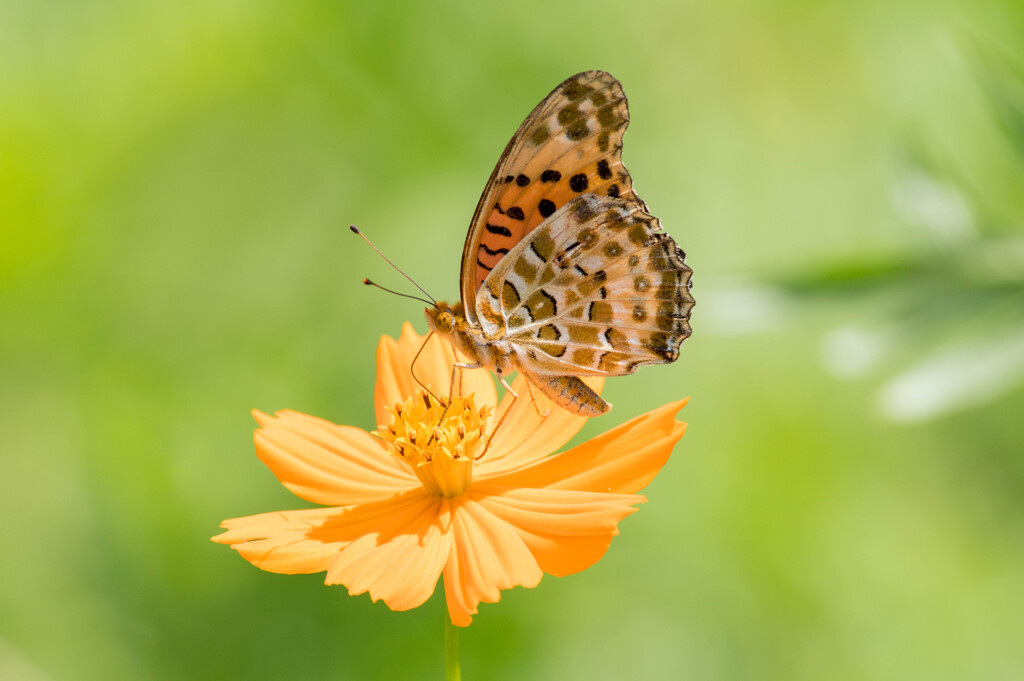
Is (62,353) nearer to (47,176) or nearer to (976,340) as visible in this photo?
(47,176)

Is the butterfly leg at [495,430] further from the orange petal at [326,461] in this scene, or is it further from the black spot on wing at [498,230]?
the black spot on wing at [498,230]

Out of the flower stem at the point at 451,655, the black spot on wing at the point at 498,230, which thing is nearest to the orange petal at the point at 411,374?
the black spot on wing at the point at 498,230

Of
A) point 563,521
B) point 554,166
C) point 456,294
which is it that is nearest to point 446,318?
point 554,166

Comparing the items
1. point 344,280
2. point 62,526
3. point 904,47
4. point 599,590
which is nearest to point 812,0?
point 904,47

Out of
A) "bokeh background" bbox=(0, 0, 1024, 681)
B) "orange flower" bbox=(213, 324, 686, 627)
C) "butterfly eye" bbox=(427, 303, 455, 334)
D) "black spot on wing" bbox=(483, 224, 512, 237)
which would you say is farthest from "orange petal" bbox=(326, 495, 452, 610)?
"bokeh background" bbox=(0, 0, 1024, 681)

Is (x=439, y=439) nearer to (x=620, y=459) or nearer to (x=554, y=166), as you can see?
(x=620, y=459)

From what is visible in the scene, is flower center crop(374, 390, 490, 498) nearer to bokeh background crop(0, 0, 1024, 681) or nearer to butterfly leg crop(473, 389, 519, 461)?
butterfly leg crop(473, 389, 519, 461)
